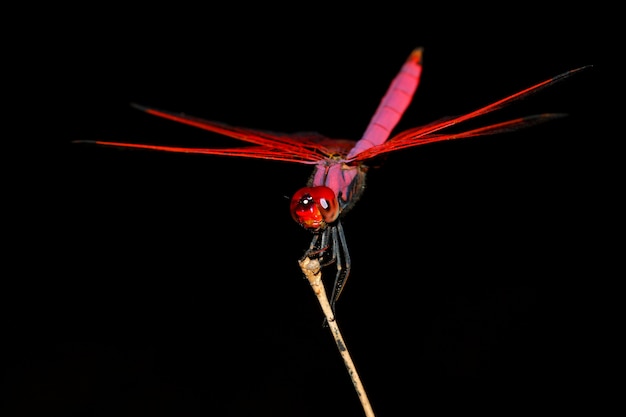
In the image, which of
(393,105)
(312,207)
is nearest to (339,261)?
(312,207)

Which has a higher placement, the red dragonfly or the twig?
the red dragonfly

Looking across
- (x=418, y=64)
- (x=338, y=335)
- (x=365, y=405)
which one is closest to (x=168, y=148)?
(x=338, y=335)

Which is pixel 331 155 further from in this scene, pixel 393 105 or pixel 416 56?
pixel 416 56

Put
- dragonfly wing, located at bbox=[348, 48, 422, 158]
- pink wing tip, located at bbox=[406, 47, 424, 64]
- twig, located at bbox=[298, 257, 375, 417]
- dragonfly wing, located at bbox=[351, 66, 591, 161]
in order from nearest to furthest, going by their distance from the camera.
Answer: twig, located at bbox=[298, 257, 375, 417] → dragonfly wing, located at bbox=[351, 66, 591, 161] → dragonfly wing, located at bbox=[348, 48, 422, 158] → pink wing tip, located at bbox=[406, 47, 424, 64]

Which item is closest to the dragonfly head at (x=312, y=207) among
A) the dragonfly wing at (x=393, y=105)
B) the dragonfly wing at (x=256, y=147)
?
the dragonfly wing at (x=256, y=147)

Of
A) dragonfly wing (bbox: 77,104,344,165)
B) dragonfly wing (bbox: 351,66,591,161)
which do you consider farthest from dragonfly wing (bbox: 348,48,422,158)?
dragonfly wing (bbox: 351,66,591,161)

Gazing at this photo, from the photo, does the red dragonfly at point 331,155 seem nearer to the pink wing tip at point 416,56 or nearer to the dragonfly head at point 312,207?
the dragonfly head at point 312,207

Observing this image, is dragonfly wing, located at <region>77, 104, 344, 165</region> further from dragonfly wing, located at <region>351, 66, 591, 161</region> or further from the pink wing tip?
the pink wing tip

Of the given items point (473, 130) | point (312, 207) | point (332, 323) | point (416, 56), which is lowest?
point (332, 323)
